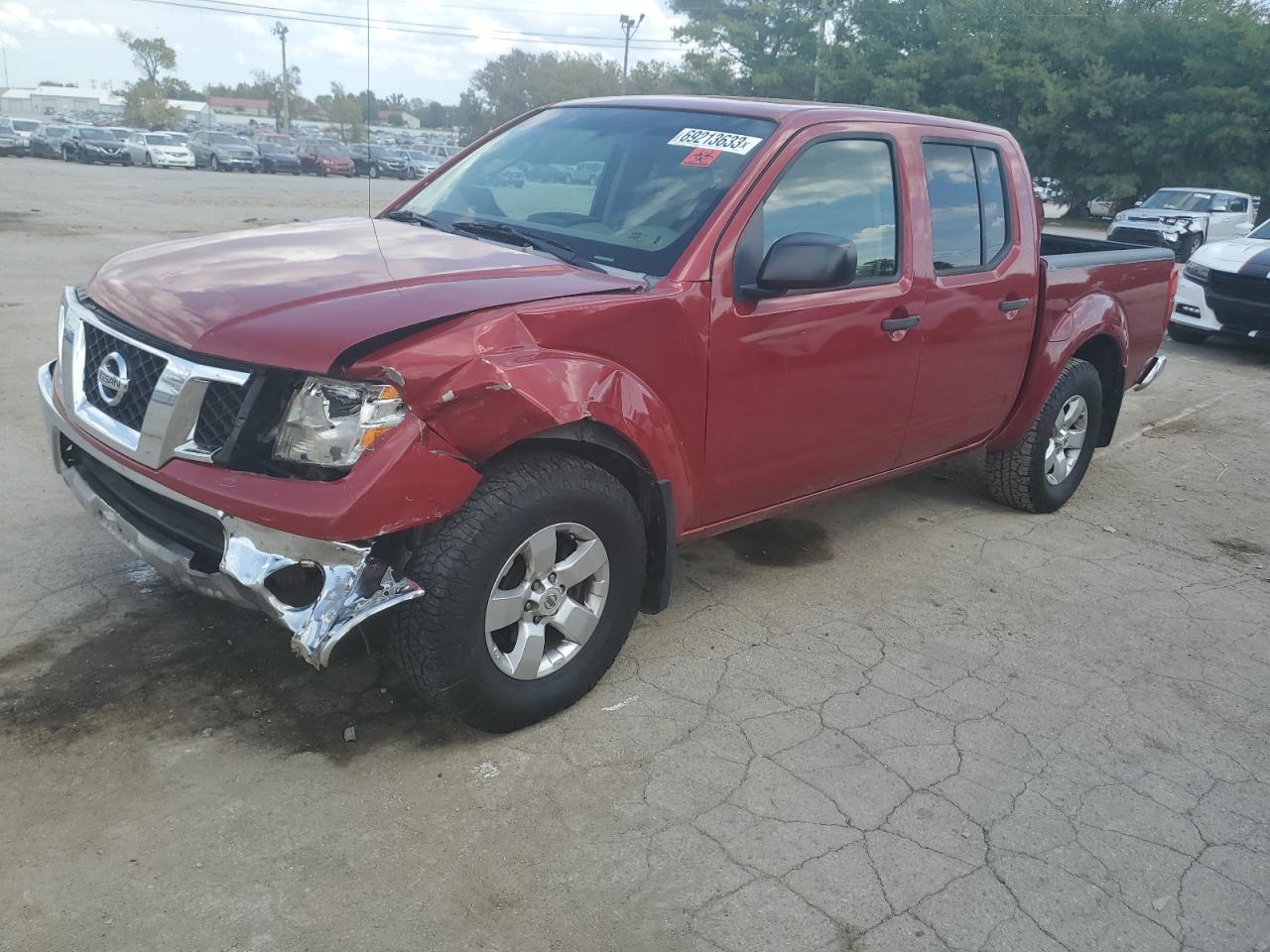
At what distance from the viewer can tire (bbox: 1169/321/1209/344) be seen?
10914 mm

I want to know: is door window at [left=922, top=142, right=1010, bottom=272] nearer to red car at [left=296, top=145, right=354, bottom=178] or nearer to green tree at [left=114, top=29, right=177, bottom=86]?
red car at [left=296, top=145, right=354, bottom=178]

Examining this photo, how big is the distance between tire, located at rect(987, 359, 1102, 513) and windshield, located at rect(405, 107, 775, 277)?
235 cm

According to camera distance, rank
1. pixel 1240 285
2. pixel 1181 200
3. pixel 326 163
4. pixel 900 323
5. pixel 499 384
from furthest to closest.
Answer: pixel 326 163 < pixel 1181 200 < pixel 1240 285 < pixel 900 323 < pixel 499 384

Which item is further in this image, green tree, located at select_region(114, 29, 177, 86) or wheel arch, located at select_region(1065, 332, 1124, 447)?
green tree, located at select_region(114, 29, 177, 86)

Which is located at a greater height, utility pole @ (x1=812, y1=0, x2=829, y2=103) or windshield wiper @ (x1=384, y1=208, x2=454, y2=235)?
utility pole @ (x1=812, y1=0, x2=829, y2=103)

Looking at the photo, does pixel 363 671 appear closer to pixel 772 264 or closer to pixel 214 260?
pixel 214 260

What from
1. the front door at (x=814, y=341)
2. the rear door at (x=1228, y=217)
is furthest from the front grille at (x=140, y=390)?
the rear door at (x=1228, y=217)

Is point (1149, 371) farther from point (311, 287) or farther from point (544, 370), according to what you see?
point (311, 287)

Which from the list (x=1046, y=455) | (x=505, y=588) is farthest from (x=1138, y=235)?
(x=505, y=588)

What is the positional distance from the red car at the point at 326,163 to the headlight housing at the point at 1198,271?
36165 millimetres

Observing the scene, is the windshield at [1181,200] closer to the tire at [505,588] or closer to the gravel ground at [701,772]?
the gravel ground at [701,772]

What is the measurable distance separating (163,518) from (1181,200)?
74.0 ft

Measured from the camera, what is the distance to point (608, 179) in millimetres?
3840

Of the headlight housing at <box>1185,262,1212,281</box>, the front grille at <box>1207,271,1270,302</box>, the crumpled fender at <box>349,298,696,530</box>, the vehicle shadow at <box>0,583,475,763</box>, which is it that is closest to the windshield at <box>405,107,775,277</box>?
the crumpled fender at <box>349,298,696,530</box>
